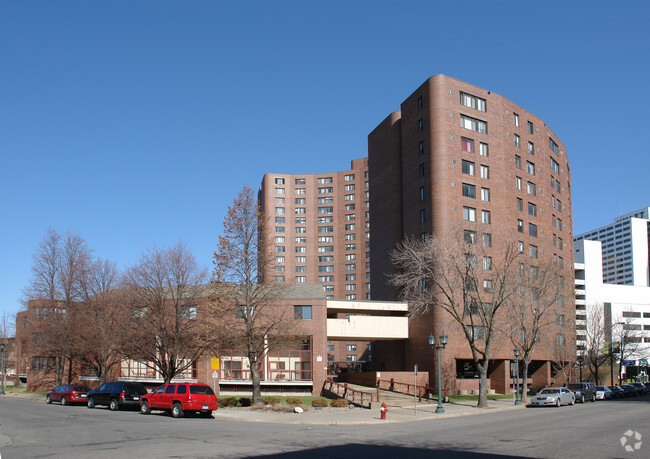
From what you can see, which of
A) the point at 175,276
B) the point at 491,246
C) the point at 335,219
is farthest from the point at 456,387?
the point at 335,219

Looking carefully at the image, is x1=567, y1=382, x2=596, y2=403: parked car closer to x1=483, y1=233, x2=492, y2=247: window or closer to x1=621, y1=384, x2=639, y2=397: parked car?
x1=621, y1=384, x2=639, y2=397: parked car

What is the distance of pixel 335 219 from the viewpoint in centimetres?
13425

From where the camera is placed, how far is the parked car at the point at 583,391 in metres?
48.5

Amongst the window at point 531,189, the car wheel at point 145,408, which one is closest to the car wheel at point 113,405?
the car wheel at point 145,408

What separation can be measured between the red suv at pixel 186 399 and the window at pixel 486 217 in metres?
38.0

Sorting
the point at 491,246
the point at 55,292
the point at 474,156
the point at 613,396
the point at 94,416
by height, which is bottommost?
the point at 613,396

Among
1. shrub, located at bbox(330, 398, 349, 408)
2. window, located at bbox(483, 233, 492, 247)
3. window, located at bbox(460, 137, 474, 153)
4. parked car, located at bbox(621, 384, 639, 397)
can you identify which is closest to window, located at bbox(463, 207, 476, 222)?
window, located at bbox(483, 233, 492, 247)

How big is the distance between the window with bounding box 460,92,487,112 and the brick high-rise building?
11 cm

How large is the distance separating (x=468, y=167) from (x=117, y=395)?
40.1 metres

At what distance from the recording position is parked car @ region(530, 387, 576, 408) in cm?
4188

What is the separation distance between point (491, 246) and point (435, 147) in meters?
11.5

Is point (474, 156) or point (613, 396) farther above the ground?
point (474, 156)

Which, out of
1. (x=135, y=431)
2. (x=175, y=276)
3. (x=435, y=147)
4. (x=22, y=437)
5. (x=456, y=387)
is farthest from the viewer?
(x=435, y=147)

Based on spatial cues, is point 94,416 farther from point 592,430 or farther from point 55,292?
point 55,292
